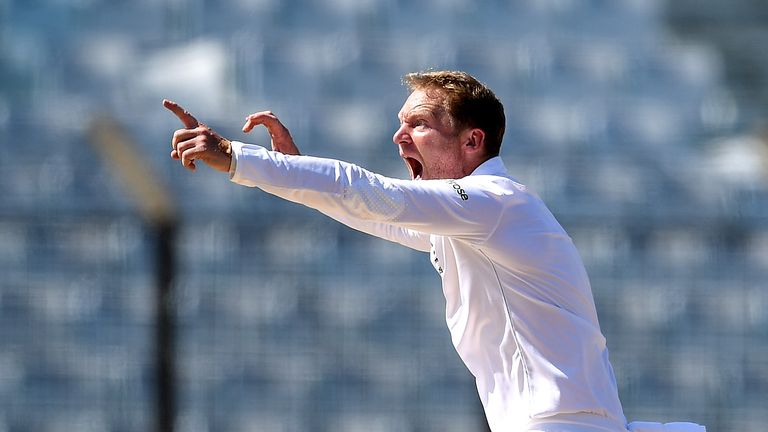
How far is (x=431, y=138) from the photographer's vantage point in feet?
7.68

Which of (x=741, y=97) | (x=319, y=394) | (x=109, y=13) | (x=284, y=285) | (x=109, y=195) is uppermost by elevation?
(x=109, y=13)

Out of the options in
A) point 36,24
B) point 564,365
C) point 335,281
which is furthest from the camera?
point 36,24

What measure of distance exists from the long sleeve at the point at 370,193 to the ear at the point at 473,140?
13cm

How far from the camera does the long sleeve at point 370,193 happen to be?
80.4 inches

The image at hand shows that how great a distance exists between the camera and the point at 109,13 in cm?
783

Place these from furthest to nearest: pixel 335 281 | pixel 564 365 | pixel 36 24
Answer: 1. pixel 36 24
2. pixel 335 281
3. pixel 564 365

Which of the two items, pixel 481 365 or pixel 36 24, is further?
pixel 36 24

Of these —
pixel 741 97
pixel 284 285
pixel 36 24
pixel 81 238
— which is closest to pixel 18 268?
pixel 81 238

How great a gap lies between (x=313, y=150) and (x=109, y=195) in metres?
1.18

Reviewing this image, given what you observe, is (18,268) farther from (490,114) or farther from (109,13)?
(490,114)

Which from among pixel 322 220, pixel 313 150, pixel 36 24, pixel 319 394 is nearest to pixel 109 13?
pixel 36 24

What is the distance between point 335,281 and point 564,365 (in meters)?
4.40

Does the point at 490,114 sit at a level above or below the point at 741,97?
below

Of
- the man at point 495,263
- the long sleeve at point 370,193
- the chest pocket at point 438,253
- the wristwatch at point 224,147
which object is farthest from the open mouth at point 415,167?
the wristwatch at point 224,147
